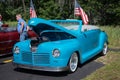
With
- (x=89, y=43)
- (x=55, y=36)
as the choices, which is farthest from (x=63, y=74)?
(x=89, y=43)

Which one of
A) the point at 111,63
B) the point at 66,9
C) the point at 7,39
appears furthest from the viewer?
the point at 66,9

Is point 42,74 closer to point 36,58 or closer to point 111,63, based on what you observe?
point 36,58

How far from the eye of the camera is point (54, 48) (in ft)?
25.4

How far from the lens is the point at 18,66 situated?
835 centimetres

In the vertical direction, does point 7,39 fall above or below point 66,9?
above

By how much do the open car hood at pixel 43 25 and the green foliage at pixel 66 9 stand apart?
71.8ft

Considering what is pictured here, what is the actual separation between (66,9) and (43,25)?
27.8 meters

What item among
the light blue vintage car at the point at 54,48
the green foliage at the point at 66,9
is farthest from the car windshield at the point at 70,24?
the green foliage at the point at 66,9

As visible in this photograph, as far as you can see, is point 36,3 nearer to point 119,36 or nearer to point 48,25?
point 119,36

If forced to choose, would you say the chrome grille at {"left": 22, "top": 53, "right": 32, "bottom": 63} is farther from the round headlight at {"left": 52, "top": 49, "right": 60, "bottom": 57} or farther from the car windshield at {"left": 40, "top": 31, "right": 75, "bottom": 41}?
the car windshield at {"left": 40, "top": 31, "right": 75, "bottom": 41}

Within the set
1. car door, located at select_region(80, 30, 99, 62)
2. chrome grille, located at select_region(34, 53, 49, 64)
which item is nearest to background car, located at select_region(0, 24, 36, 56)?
chrome grille, located at select_region(34, 53, 49, 64)

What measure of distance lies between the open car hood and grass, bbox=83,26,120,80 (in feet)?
4.52

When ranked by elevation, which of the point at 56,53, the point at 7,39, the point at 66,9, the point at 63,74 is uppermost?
the point at 56,53

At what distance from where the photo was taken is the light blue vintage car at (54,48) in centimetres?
777
